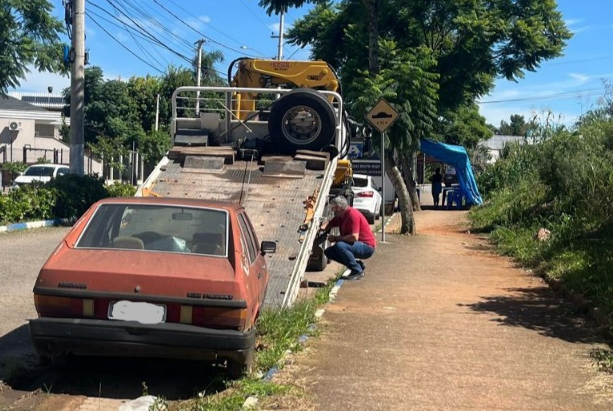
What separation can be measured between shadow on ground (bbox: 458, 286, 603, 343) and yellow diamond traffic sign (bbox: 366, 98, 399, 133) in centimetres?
570

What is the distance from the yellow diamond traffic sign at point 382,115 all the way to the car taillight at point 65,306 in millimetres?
10790

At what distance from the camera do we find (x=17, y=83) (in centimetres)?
2223

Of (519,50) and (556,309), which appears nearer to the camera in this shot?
(556,309)

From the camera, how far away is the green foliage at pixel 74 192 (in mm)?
18719

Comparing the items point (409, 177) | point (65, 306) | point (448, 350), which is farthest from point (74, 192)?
point (65, 306)

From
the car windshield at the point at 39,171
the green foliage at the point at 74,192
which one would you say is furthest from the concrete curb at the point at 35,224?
the car windshield at the point at 39,171

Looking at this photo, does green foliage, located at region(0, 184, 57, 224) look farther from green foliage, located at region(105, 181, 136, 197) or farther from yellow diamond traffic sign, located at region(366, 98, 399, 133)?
yellow diamond traffic sign, located at region(366, 98, 399, 133)

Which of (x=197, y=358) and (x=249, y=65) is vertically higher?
(x=249, y=65)

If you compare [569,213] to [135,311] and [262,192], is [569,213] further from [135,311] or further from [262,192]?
[135,311]

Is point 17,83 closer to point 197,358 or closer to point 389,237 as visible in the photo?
point 389,237

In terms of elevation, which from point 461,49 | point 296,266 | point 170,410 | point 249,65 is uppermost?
point 461,49

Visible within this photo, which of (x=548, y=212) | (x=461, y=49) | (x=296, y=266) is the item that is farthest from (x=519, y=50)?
(x=296, y=266)

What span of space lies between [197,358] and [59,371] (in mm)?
1372

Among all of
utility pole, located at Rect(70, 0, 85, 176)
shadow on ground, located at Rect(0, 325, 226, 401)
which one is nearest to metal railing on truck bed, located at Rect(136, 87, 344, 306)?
shadow on ground, located at Rect(0, 325, 226, 401)
